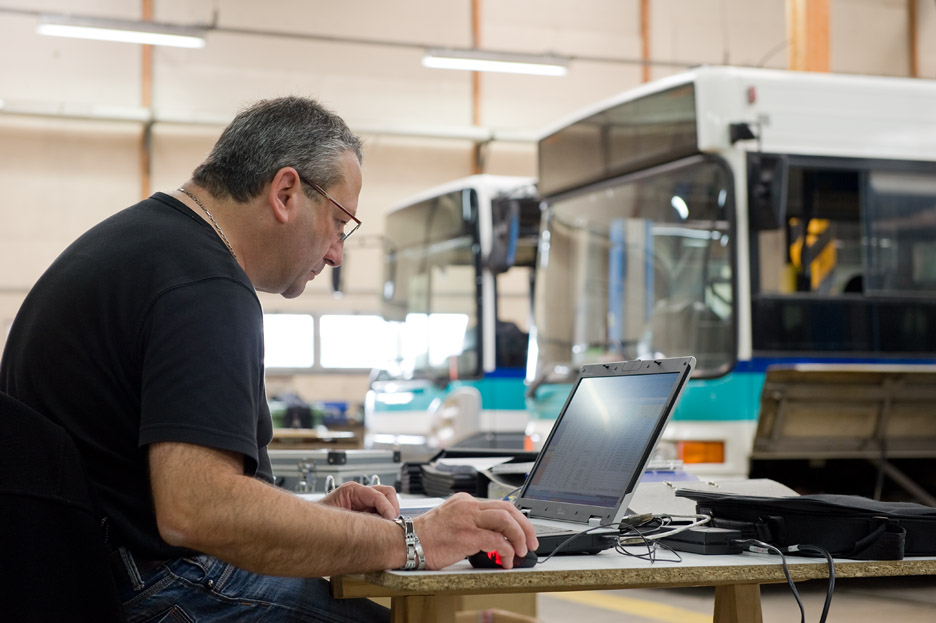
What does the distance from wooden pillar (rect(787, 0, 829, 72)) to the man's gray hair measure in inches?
288

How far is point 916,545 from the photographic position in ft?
6.50

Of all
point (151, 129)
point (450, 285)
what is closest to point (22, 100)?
point (151, 129)

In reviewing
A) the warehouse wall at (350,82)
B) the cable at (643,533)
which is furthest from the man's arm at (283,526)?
the warehouse wall at (350,82)

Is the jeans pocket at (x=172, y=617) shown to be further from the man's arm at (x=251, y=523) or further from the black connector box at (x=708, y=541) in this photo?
the black connector box at (x=708, y=541)

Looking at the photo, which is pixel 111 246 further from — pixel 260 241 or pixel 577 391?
pixel 577 391

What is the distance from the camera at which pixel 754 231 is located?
5.83m

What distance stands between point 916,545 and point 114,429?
54.4 inches

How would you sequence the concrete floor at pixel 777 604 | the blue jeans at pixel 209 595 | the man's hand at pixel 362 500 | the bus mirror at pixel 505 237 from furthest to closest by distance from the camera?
the bus mirror at pixel 505 237 < the concrete floor at pixel 777 604 < the man's hand at pixel 362 500 < the blue jeans at pixel 209 595

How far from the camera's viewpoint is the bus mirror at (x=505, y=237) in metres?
8.10

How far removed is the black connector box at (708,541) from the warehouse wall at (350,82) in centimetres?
1244

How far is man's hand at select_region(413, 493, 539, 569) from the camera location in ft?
5.73

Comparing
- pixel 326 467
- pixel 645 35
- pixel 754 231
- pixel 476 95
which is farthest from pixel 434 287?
pixel 645 35

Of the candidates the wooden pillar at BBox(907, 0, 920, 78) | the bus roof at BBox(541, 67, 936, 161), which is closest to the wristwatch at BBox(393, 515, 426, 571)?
the bus roof at BBox(541, 67, 936, 161)

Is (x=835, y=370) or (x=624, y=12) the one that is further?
(x=624, y=12)
